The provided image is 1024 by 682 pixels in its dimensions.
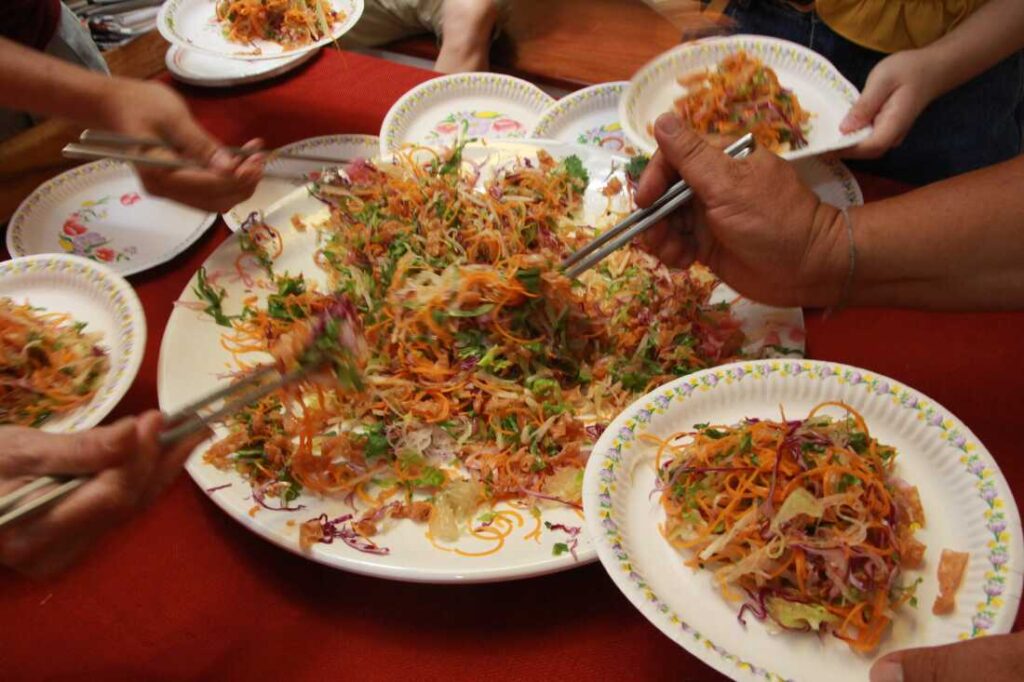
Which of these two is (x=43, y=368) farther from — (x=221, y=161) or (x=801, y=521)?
(x=801, y=521)

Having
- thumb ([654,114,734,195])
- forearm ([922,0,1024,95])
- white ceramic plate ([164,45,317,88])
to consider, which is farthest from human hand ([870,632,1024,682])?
white ceramic plate ([164,45,317,88])

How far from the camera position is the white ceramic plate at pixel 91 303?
1.36 meters

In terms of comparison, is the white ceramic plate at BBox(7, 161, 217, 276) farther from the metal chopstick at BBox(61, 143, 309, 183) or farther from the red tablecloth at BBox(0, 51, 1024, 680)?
the red tablecloth at BBox(0, 51, 1024, 680)

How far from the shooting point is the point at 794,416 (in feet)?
4.20

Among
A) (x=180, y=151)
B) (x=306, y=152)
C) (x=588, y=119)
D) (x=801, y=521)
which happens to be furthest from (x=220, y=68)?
(x=801, y=521)

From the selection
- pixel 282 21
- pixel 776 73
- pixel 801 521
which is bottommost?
pixel 801 521

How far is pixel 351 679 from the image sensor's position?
1126mm

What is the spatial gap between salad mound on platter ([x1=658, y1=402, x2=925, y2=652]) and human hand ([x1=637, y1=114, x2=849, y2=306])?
363mm

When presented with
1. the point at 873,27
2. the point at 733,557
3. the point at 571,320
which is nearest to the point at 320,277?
the point at 571,320

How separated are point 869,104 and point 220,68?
7.26 ft

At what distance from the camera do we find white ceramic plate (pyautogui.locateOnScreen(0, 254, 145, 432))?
1.36m

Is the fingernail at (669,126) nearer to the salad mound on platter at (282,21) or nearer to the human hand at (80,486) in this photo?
the human hand at (80,486)

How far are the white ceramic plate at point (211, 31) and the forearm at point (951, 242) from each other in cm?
180

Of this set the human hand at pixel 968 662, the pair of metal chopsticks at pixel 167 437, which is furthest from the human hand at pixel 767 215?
the pair of metal chopsticks at pixel 167 437
